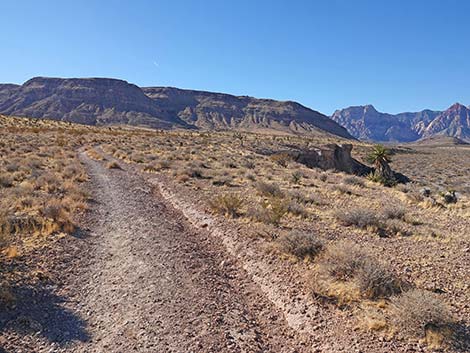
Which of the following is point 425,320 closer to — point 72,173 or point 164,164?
point 72,173

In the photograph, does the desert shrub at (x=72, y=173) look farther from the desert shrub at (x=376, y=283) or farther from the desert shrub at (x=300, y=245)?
the desert shrub at (x=376, y=283)

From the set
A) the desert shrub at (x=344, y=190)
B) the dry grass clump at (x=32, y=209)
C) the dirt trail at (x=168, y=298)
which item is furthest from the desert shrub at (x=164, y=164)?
the dirt trail at (x=168, y=298)

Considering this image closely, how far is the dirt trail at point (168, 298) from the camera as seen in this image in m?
5.97

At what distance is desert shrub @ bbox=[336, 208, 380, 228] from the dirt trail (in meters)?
4.76

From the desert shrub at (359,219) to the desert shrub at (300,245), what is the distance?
11.0ft

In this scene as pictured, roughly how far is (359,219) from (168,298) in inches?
298

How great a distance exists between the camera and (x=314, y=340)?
19.6 ft

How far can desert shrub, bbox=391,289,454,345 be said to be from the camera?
562cm

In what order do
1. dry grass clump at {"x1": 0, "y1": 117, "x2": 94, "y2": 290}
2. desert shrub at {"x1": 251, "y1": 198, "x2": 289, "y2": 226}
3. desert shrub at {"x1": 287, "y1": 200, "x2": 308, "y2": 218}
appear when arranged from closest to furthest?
dry grass clump at {"x1": 0, "y1": 117, "x2": 94, "y2": 290}
desert shrub at {"x1": 251, "y1": 198, "x2": 289, "y2": 226}
desert shrub at {"x1": 287, "y1": 200, "x2": 308, "y2": 218}

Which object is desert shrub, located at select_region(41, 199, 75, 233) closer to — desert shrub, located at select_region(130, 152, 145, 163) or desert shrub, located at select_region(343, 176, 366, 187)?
desert shrub, located at select_region(130, 152, 145, 163)

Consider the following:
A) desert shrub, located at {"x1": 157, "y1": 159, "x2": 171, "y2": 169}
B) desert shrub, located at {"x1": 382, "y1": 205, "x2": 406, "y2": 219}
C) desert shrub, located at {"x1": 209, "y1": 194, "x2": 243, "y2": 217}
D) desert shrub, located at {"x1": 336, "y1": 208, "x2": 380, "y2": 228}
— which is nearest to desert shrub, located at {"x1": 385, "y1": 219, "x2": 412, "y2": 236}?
desert shrub, located at {"x1": 336, "y1": 208, "x2": 380, "y2": 228}

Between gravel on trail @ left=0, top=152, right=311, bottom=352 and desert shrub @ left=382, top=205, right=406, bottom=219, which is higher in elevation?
desert shrub @ left=382, top=205, right=406, bottom=219

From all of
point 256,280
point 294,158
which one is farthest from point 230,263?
point 294,158

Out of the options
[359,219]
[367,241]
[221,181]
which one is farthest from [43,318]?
[221,181]
